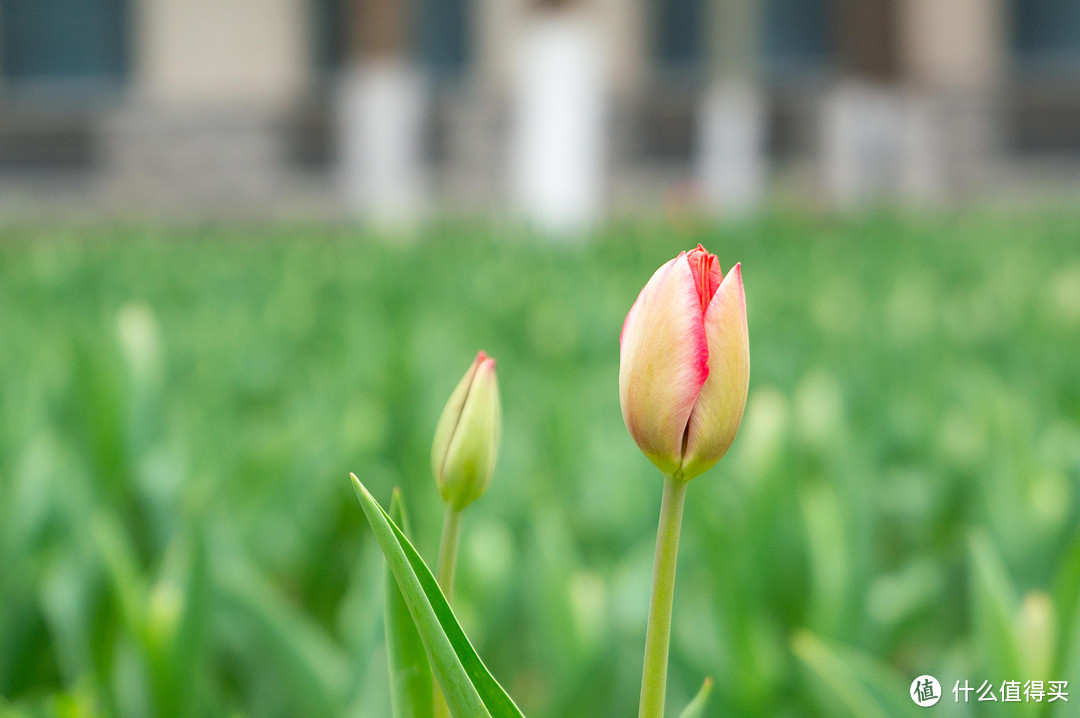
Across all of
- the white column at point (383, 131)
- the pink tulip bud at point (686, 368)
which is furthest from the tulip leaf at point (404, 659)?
the white column at point (383, 131)

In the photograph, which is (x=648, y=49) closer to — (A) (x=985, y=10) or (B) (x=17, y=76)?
(A) (x=985, y=10)

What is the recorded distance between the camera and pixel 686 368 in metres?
0.39

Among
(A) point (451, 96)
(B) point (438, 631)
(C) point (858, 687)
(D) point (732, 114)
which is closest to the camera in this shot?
(B) point (438, 631)

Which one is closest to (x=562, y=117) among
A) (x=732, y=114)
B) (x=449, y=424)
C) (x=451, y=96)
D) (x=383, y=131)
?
(x=383, y=131)

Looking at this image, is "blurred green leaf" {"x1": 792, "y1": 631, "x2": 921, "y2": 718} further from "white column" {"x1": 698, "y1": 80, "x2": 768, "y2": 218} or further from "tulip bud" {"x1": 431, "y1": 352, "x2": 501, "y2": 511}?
"white column" {"x1": 698, "y1": 80, "x2": 768, "y2": 218}

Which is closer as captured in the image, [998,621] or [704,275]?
[704,275]

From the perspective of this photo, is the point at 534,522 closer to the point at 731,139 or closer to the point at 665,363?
the point at 665,363

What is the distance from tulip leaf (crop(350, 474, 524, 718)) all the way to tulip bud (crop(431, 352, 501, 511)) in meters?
0.06

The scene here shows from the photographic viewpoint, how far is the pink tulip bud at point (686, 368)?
385 millimetres

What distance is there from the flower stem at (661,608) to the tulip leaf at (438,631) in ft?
0.17

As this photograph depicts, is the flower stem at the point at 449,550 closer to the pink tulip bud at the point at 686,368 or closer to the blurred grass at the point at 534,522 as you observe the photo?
the pink tulip bud at the point at 686,368

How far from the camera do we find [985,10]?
1495cm

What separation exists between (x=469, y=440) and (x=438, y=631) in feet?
0.31

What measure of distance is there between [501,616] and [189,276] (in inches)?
107
